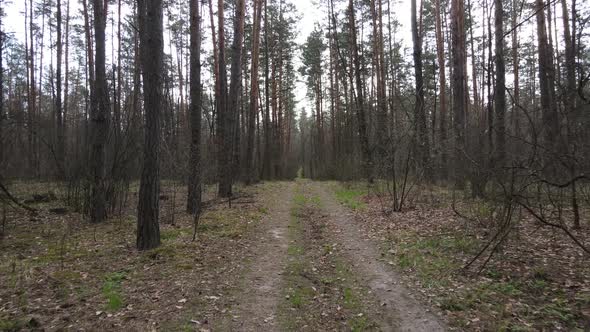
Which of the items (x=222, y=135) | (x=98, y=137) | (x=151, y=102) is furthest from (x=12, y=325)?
(x=222, y=135)

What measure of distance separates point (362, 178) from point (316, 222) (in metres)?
9.05

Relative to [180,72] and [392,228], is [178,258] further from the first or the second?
[180,72]

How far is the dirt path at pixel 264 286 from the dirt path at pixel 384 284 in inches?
47.7

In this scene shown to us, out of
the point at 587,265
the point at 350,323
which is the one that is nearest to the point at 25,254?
the point at 350,323

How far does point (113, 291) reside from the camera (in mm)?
4348

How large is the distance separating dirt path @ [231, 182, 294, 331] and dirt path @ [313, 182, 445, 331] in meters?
1.21

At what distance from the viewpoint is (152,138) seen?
227 inches

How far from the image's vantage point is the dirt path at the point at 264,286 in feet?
12.4

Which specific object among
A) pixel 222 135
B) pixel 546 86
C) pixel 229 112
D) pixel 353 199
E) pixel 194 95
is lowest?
pixel 353 199

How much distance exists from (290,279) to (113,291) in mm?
2348

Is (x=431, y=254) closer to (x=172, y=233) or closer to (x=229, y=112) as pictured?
(x=172, y=233)

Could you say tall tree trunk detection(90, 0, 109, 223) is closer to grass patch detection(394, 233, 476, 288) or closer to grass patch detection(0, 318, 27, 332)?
grass patch detection(0, 318, 27, 332)

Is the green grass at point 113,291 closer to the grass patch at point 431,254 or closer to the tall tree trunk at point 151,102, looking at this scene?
the tall tree trunk at point 151,102

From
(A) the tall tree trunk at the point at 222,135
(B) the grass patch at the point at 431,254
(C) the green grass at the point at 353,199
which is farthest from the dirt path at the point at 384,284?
(A) the tall tree trunk at the point at 222,135
